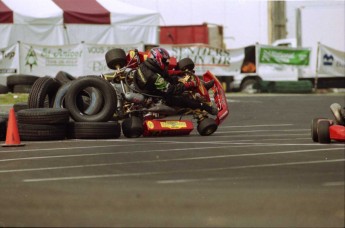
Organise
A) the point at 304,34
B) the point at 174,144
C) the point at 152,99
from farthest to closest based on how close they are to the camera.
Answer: the point at 304,34 < the point at 152,99 < the point at 174,144

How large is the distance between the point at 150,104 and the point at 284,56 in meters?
18.2

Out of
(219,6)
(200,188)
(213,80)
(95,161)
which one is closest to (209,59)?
(219,6)

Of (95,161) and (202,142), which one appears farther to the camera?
(202,142)

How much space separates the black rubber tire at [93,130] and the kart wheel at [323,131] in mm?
3122

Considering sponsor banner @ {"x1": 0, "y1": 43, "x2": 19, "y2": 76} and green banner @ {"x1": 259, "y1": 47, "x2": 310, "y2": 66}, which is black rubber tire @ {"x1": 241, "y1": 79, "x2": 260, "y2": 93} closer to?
green banner @ {"x1": 259, "y1": 47, "x2": 310, "y2": 66}

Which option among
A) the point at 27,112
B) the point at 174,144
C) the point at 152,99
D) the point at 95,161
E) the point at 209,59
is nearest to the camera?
the point at 95,161

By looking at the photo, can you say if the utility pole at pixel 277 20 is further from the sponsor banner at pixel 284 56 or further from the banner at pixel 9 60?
the banner at pixel 9 60

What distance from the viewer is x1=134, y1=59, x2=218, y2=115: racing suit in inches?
415

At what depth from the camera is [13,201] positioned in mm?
6336

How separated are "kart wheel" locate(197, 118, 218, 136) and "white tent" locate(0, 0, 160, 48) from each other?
16.0 metres

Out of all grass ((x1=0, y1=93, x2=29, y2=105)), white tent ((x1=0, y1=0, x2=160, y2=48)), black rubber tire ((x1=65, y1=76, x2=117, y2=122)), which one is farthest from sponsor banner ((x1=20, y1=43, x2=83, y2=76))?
black rubber tire ((x1=65, y1=76, x2=117, y2=122))

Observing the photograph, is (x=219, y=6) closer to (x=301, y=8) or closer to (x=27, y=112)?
(x=301, y=8)

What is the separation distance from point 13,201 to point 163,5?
24.9m

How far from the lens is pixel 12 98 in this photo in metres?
17.1
